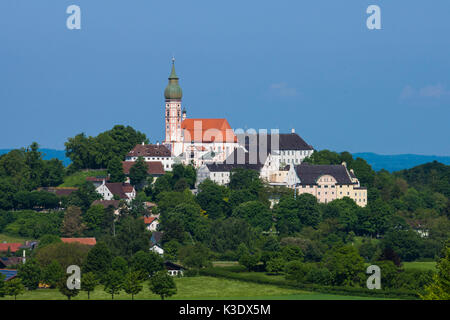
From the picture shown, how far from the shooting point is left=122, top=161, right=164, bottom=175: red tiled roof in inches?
3680

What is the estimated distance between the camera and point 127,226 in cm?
7356

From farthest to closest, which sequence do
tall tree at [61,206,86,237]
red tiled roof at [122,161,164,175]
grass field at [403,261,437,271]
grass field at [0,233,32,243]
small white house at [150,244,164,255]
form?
red tiled roof at [122,161,164,175] < grass field at [0,233,32,243] < tall tree at [61,206,86,237] < small white house at [150,244,164,255] < grass field at [403,261,437,271]

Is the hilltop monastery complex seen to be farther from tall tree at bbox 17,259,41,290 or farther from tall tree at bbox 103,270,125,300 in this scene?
tall tree at bbox 103,270,125,300

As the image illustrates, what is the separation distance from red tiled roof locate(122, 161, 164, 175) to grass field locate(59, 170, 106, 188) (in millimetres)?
3337

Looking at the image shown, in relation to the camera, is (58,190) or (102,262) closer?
(102,262)

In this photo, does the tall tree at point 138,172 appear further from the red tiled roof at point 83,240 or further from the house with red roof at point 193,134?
the red tiled roof at point 83,240

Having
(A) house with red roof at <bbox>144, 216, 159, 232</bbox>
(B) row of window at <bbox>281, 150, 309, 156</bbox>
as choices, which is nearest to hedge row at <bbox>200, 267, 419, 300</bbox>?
(A) house with red roof at <bbox>144, 216, 159, 232</bbox>

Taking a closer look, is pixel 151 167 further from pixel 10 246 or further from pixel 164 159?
pixel 10 246

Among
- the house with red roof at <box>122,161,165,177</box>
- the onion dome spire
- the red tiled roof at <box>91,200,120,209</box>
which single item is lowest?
the red tiled roof at <box>91,200,120,209</box>

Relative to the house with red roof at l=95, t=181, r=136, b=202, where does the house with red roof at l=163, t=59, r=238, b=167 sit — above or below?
above

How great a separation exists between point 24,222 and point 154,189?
13.5 metres

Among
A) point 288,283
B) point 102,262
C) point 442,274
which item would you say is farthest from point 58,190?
point 442,274
